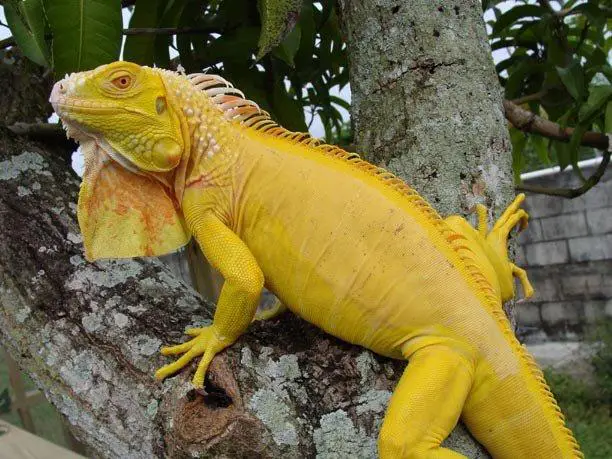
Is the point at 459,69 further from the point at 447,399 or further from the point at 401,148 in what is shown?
the point at 447,399

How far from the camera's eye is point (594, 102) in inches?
115

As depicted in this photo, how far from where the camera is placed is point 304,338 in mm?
1630

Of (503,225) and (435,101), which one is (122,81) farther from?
(503,225)

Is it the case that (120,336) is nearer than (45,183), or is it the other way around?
(120,336)

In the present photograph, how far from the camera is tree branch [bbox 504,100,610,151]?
9.50 ft

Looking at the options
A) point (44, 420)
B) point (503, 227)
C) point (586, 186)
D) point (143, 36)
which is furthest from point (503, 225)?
point (44, 420)

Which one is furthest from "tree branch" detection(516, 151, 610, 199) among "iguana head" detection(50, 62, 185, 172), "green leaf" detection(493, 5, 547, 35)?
"iguana head" detection(50, 62, 185, 172)

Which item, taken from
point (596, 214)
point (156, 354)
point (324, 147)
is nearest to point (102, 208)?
point (156, 354)

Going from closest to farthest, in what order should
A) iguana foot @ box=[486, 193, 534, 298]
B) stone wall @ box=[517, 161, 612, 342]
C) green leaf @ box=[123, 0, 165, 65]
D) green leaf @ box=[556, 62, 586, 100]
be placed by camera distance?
iguana foot @ box=[486, 193, 534, 298] → green leaf @ box=[123, 0, 165, 65] → green leaf @ box=[556, 62, 586, 100] → stone wall @ box=[517, 161, 612, 342]

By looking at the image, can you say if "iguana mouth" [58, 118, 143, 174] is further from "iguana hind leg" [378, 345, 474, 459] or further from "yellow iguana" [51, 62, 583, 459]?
"iguana hind leg" [378, 345, 474, 459]

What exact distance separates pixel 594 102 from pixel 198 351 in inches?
90.3

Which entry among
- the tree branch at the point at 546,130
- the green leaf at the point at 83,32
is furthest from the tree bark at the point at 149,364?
the tree branch at the point at 546,130

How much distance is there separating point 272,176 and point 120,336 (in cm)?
57

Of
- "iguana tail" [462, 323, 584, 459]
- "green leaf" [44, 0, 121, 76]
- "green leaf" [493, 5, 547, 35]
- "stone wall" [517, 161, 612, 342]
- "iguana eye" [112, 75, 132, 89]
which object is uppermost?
"green leaf" [44, 0, 121, 76]
